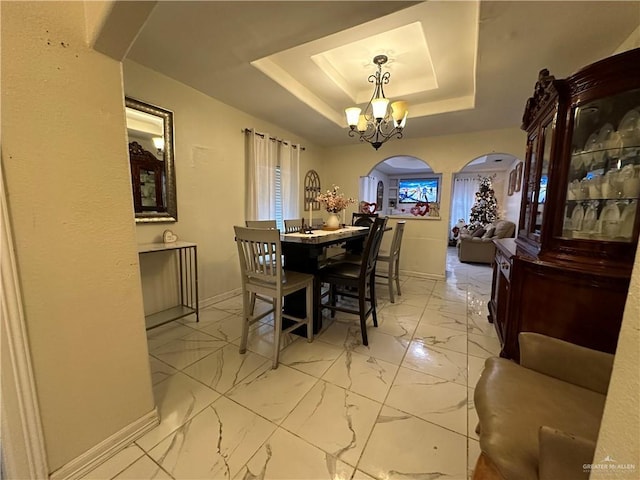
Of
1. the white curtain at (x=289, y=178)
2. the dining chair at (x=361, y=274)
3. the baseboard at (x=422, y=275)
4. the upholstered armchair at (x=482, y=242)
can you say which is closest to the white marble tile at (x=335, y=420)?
the dining chair at (x=361, y=274)

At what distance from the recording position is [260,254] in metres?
1.86

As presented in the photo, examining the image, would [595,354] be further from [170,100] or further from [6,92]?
[170,100]

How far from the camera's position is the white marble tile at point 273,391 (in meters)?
1.49

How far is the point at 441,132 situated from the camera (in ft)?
12.9

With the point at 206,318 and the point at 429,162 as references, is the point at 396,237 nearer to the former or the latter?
the point at 429,162

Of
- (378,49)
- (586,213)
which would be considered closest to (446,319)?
(586,213)

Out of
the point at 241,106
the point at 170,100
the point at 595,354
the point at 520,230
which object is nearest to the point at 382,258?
the point at 520,230

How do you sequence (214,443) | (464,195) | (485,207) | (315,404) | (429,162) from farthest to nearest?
1. (464,195)
2. (485,207)
3. (429,162)
4. (315,404)
5. (214,443)

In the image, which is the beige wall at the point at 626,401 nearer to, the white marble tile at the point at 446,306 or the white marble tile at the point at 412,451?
the white marble tile at the point at 412,451

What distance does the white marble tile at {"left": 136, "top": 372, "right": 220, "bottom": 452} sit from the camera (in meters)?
1.32

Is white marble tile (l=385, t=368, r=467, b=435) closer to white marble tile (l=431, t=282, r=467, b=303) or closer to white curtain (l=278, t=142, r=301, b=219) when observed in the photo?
white marble tile (l=431, t=282, r=467, b=303)

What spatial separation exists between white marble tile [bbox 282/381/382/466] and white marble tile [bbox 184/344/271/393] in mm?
498

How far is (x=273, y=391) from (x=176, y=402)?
0.57 metres

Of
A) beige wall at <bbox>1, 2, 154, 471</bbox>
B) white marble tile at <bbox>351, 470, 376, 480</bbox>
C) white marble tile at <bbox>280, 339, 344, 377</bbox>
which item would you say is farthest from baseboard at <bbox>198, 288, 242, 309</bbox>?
white marble tile at <bbox>351, 470, 376, 480</bbox>
